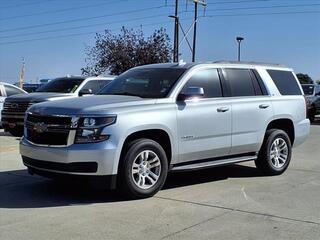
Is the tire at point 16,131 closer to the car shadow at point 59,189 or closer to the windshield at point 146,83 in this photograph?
the car shadow at point 59,189

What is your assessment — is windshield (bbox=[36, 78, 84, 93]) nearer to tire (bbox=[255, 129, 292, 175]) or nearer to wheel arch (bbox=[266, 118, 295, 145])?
wheel arch (bbox=[266, 118, 295, 145])

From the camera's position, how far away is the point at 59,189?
25.2 ft

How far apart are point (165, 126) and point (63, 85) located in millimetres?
8901

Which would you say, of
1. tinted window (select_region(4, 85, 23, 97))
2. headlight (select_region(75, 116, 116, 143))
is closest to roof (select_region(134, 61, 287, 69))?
headlight (select_region(75, 116, 116, 143))

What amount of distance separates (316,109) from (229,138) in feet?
54.8

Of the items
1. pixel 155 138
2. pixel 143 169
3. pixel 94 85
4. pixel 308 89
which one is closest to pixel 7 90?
pixel 94 85

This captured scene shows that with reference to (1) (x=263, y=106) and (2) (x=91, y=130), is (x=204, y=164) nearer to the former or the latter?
(1) (x=263, y=106)

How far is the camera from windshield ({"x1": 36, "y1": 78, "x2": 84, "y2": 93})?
1530 centimetres

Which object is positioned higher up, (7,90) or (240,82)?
(240,82)

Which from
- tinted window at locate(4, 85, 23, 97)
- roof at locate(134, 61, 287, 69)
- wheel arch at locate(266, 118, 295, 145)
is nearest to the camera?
roof at locate(134, 61, 287, 69)

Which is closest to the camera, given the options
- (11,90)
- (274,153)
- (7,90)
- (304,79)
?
(274,153)

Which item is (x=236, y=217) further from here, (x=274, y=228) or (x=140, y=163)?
(x=140, y=163)

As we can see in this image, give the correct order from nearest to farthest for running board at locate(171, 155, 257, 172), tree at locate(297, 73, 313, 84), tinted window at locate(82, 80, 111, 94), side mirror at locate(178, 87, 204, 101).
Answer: side mirror at locate(178, 87, 204, 101)
running board at locate(171, 155, 257, 172)
tinted window at locate(82, 80, 111, 94)
tree at locate(297, 73, 313, 84)

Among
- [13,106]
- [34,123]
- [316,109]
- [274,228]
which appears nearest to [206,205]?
[274,228]
